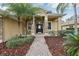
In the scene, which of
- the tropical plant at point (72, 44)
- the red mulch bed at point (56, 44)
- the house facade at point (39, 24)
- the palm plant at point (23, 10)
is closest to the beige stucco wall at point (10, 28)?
the house facade at point (39, 24)

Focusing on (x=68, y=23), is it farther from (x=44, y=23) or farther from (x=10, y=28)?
(x=10, y=28)

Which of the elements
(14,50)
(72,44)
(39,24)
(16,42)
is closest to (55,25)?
(39,24)

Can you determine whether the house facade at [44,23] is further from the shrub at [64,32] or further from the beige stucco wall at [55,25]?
the shrub at [64,32]

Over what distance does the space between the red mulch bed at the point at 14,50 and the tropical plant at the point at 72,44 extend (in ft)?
3.18

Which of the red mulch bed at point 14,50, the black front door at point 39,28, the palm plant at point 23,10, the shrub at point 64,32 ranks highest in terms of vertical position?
the palm plant at point 23,10

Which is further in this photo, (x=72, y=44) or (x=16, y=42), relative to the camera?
(x=16, y=42)

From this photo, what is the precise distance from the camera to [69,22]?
5004 mm

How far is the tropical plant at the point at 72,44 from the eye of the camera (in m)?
4.82

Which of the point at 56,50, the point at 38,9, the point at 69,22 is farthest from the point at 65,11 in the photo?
the point at 56,50

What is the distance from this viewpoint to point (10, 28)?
5.31m

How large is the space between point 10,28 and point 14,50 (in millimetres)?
570

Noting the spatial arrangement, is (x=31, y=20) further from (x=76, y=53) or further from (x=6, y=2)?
(x=76, y=53)

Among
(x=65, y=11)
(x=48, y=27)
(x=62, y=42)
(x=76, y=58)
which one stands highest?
(x=65, y=11)

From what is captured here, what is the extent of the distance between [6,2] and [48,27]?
1151mm
